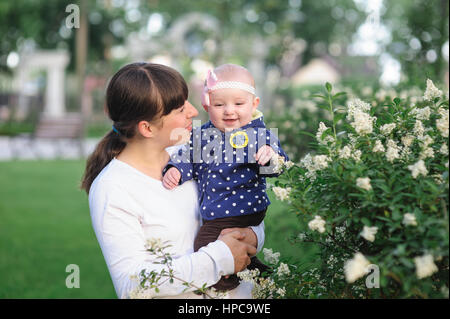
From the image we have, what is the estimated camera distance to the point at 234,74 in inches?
96.8

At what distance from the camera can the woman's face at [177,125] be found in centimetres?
241

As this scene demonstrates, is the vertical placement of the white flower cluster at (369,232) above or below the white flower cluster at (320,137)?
below

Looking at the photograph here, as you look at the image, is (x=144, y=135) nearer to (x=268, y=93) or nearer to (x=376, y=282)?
(x=376, y=282)

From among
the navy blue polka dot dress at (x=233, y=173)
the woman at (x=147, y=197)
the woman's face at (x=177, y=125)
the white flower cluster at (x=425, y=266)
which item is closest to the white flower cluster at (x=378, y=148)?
the white flower cluster at (x=425, y=266)

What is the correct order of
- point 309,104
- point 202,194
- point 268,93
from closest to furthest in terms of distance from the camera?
point 202,194, point 309,104, point 268,93

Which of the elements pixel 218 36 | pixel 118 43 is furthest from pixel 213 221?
pixel 118 43

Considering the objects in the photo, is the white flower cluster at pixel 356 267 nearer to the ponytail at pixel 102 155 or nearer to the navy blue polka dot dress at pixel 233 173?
the navy blue polka dot dress at pixel 233 173

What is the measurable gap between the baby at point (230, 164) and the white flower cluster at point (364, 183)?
78 cm

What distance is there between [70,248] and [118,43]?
2680 centimetres

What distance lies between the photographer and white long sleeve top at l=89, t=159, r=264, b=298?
2104 mm

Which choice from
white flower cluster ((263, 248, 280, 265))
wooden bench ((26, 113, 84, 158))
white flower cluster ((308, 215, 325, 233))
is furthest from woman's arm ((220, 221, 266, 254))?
wooden bench ((26, 113, 84, 158))

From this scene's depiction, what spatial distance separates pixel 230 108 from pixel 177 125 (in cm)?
27

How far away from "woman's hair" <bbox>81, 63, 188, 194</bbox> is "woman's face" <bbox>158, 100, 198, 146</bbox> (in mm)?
32

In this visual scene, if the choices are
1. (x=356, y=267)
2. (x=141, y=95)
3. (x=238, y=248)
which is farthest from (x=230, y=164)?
(x=356, y=267)
